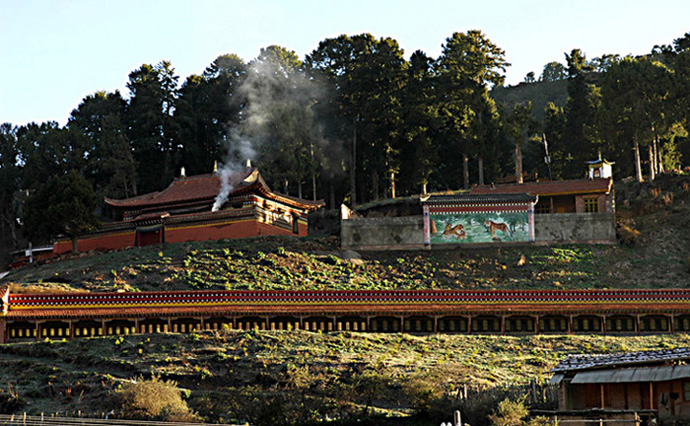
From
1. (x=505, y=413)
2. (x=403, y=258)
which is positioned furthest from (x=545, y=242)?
(x=505, y=413)

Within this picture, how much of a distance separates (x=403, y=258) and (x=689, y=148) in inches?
1450

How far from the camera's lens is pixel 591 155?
305 feet

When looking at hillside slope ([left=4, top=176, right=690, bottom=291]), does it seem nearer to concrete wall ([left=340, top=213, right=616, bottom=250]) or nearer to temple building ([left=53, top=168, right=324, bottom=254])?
concrete wall ([left=340, top=213, right=616, bottom=250])

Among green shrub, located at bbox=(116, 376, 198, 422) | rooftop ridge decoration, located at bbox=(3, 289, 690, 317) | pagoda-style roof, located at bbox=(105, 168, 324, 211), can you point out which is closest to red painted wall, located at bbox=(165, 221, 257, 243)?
pagoda-style roof, located at bbox=(105, 168, 324, 211)

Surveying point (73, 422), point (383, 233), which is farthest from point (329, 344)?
point (383, 233)

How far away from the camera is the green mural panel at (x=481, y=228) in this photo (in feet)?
233

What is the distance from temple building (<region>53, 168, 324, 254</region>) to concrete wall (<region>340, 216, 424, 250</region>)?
806 centimetres

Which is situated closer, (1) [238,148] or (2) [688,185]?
(2) [688,185]

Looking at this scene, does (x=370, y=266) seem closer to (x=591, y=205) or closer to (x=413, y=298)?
(x=413, y=298)

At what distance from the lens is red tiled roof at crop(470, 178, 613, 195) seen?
249ft

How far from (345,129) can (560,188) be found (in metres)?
21.8

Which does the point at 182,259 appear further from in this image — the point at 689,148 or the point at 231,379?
the point at 689,148

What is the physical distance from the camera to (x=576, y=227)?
71.0m

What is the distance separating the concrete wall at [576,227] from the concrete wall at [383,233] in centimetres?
867
